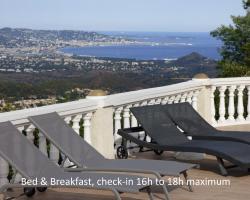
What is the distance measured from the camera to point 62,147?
579 centimetres

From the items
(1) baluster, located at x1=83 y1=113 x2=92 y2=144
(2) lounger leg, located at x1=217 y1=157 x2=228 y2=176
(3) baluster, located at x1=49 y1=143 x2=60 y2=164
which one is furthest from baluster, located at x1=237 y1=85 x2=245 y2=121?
(3) baluster, located at x1=49 y1=143 x2=60 y2=164

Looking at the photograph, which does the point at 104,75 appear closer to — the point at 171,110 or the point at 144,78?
the point at 144,78

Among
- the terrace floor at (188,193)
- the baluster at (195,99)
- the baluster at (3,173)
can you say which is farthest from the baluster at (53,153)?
the baluster at (195,99)

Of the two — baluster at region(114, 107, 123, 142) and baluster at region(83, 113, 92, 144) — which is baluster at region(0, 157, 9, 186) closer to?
baluster at region(83, 113, 92, 144)

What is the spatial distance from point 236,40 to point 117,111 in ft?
38.7

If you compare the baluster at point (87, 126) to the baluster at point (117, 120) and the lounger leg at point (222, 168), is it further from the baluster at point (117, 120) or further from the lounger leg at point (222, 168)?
the lounger leg at point (222, 168)

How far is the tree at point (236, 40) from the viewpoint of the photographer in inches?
722

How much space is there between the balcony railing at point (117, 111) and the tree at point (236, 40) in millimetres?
7251

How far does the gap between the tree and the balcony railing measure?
285 inches

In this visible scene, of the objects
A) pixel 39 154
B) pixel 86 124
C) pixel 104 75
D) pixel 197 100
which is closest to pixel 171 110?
pixel 86 124

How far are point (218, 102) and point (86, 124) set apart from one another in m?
4.60

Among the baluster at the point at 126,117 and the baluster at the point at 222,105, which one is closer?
the baluster at the point at 126,117

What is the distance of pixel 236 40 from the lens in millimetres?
18953

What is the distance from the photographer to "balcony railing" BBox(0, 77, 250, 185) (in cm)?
637
